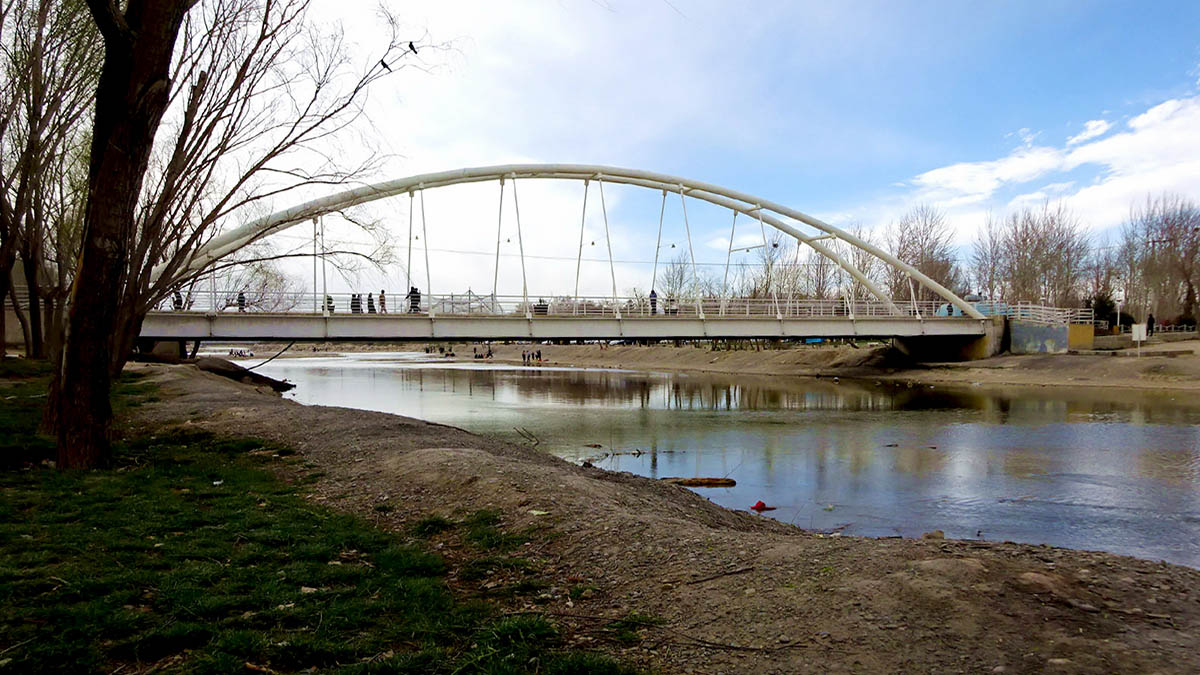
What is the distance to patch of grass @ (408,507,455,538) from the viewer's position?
23.5 feet

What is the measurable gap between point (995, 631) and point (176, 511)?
7346mm

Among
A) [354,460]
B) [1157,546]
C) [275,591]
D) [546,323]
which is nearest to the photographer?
[275,591]

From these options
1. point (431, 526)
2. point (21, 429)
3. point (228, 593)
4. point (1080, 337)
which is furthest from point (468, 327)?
point (1080, 337)

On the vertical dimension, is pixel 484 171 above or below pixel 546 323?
above

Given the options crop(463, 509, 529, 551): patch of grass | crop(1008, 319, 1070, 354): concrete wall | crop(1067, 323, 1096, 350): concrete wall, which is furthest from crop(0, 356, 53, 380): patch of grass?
crop(1067, 323, 1096, 350): concrete wall

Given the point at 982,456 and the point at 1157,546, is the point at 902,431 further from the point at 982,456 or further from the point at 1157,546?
the point at 1157,546

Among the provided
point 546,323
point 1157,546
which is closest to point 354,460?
point 1157,546

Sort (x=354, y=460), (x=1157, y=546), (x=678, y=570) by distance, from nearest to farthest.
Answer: (x=678, y=570), (x=1157, y=546), (x=354, y=460)

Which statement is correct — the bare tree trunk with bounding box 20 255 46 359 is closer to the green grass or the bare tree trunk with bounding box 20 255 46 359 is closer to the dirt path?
the green grass

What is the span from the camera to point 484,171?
38344 millimetres

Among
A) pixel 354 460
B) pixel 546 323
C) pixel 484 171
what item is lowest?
pixel 354 460

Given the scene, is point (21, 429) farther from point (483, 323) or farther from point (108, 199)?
point (483, 323)

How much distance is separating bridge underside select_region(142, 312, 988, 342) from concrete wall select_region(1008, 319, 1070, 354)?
13.1m

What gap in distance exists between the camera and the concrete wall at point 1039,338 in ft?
156
